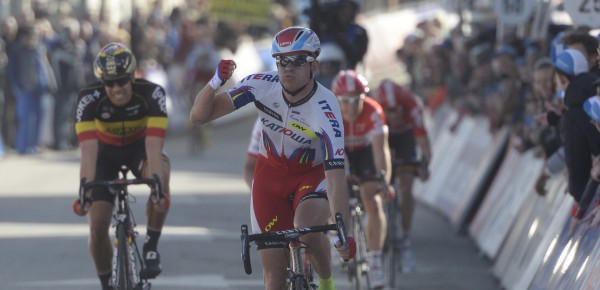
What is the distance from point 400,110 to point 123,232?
192 inches

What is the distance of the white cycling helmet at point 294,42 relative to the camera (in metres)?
8.90

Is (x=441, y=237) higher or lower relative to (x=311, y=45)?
lower

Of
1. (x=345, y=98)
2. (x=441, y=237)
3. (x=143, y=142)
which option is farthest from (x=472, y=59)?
(x=143, y=142)

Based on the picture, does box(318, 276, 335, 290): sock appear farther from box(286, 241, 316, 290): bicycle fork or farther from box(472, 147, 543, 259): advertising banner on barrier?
box(472, 147, 543, 259): advertising banner on barrier

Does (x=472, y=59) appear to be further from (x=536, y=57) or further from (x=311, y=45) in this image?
(x=311, y=45)

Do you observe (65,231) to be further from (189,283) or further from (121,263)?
(121,263)

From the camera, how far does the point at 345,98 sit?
12805mm

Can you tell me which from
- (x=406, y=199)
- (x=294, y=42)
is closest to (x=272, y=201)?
(x=294, y=42)

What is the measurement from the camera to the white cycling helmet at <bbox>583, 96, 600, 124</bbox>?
31.6 feet

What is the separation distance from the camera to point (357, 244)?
12828 mm

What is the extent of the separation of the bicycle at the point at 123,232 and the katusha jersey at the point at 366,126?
2818mm

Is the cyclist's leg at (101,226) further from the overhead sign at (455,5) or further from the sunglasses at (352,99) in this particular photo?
the overhead sign at (455,5)

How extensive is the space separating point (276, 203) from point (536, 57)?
7038 millimetres

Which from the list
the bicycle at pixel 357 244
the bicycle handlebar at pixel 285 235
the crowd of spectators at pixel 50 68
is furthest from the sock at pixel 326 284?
the crowd of spectators at pixel 50 68
